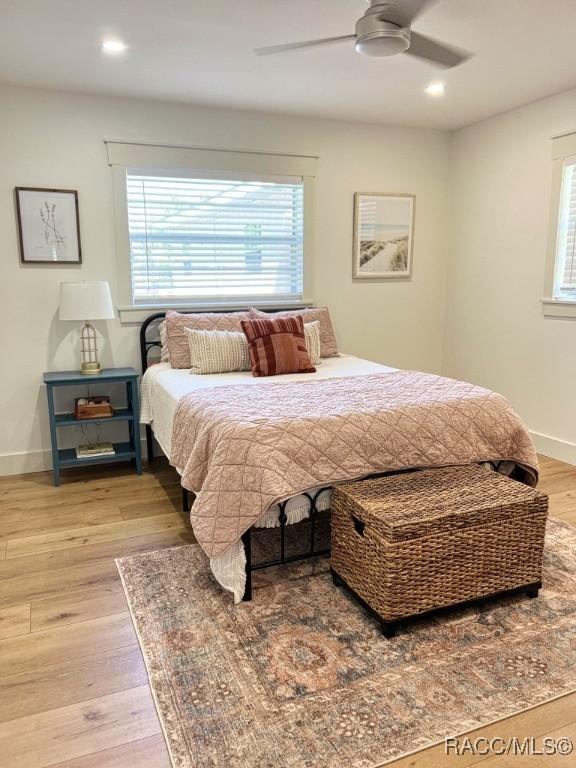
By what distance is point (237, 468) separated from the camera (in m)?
2.22

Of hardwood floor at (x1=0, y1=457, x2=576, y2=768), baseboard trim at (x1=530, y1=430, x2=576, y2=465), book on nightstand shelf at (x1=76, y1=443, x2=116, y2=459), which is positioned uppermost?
book on nightstand shelf at (x1=76, y1=443, x2=116, y2=459)

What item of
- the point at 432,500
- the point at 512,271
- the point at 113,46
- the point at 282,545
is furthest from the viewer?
the point at 512,271

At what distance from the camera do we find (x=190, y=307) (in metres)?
4.20

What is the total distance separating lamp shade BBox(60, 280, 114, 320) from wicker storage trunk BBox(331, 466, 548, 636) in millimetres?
2104

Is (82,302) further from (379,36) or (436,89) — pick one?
(436,89)

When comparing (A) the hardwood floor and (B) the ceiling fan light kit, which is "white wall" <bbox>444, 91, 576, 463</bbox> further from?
(B) the ceiling fan light kit

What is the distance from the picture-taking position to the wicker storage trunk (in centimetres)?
206

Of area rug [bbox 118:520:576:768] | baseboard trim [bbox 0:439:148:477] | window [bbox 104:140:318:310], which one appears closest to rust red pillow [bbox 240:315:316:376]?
window [bbox 104:140:318:310]

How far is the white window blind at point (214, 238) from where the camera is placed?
4.05 m

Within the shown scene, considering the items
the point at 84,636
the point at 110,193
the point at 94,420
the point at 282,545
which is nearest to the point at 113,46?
the point at 110,193

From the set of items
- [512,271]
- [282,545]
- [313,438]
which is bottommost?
[282,545]

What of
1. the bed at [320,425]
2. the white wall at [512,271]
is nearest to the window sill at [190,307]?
the bed at [320,425]

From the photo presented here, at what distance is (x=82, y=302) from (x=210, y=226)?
1169 millimetres

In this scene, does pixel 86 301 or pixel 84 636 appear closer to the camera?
pixel 84 636
